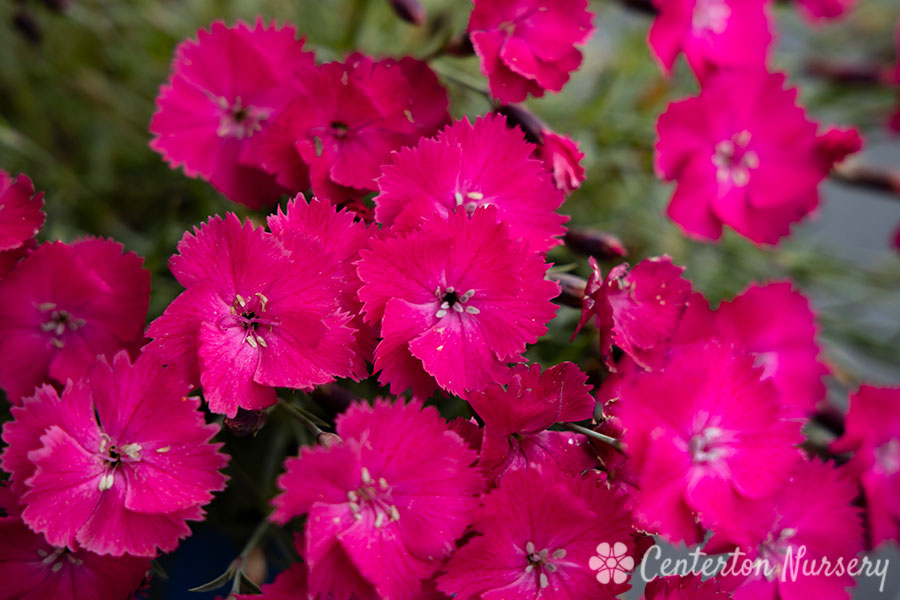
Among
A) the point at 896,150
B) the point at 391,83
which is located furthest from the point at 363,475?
the point at 896,150

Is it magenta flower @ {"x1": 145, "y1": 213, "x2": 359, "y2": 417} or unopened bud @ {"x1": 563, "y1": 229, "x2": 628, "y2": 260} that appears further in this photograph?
unopened bud @ {"x1": 563, "y1": 229, "x2": 628, "y2": 260}

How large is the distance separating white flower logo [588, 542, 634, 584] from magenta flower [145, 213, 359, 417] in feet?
0.64

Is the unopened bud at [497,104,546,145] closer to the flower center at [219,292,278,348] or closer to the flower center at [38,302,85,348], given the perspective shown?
the flower center at [219,292,278,348]

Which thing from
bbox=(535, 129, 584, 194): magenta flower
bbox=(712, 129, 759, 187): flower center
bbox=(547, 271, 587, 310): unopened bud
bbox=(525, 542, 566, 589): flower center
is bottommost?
bbox=(525, 542, 566, 589): flower center

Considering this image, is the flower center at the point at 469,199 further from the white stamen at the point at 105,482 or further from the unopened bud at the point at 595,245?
the white stamen at the point at 105,482

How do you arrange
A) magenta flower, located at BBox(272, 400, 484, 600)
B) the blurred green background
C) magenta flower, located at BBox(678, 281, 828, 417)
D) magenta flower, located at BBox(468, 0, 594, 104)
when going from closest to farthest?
magenta flower, located at BBox(272, 400, 484, 600) → magenta flower, located at BBox(468, 0, 594, 104) → magenta flower, located at BBox(678, 281, 828, 417) → the blurred green background

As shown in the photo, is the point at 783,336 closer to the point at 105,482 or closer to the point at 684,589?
the point at 684,589

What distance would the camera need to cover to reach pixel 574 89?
1020 millimetres

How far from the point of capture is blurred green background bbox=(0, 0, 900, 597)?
818 mm

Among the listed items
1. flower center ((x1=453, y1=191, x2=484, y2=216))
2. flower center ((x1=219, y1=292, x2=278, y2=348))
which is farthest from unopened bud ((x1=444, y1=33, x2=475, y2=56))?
flower center ((x1=219, y1=292, x2=278, y2=348))

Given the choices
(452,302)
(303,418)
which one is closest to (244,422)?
(303,418)

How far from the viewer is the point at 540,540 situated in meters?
0.46

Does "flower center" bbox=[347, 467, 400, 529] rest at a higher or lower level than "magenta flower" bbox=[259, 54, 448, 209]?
lower

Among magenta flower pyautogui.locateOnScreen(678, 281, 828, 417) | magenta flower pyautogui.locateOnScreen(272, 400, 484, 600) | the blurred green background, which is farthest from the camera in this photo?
the blurred green background
